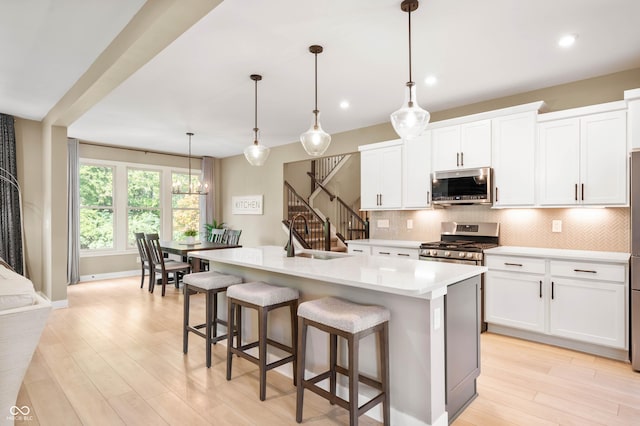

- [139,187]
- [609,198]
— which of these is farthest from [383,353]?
[139,187]

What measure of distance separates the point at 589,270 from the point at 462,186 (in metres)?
1.50

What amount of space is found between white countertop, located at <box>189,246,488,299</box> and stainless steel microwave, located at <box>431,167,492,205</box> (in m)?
1.75

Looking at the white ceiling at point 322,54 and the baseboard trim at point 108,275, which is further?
the baseboard trim at point 108,275

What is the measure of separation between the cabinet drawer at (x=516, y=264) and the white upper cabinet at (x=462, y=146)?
1.09 meters

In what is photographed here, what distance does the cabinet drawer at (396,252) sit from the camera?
4.29 meters

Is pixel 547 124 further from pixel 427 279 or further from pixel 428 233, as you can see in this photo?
pixel 427 279

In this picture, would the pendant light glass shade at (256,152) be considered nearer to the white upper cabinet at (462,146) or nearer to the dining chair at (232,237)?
the white upper cabinet at (462,146)

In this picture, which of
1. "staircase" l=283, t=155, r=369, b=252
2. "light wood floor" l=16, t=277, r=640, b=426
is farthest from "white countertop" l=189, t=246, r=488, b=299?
"staircase" l=283, t=155, r=369, b=252

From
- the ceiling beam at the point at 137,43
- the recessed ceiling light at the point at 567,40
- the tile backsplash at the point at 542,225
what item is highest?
the recessed ceiling light at the point at 567,40

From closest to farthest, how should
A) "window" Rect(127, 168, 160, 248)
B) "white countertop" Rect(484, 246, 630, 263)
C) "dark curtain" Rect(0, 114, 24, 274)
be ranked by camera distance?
"white countertop" Rect(484, 246, 630, 263) → "dark curtain" Rect(0, 114, 24, 274) → "window" Rect(127, 168, 160, 248)

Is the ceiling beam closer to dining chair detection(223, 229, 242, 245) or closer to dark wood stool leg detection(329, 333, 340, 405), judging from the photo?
dark wood stool leg detection(329, 333, 340, 405)

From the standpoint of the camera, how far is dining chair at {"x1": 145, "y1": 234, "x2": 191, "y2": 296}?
17.9 feet

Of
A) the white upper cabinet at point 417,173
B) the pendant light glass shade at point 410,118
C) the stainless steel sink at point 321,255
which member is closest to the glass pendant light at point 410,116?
Result: the pendant light glass shade at point 410,118

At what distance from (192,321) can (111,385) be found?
1.56 metres
